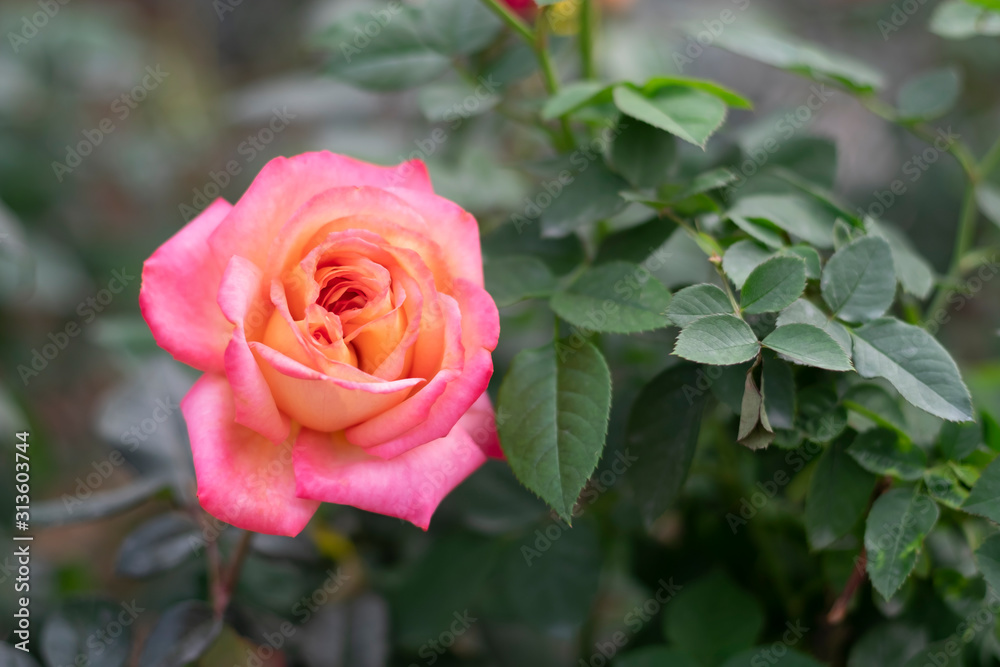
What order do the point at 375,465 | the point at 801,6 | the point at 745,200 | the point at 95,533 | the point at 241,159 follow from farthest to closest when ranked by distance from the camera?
the point at 241,159 → the point at 801,6 → the point at 95,533 → the point at 745,200 → the point at 375,465

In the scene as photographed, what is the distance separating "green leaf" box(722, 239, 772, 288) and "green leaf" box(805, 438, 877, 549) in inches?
5.4

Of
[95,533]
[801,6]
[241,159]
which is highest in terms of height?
[801,6]

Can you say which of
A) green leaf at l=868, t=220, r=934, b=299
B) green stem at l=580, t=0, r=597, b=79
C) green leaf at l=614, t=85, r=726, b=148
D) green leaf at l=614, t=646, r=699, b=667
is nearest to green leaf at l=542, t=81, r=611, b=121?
green leaf at l=614, t=85, r=726, b=148

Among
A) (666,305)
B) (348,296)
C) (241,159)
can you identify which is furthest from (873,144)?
(241,159)

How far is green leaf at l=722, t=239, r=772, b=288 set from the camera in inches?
17.8

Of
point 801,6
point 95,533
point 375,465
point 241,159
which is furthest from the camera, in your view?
point 241,159

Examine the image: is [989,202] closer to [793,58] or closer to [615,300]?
[793,58]

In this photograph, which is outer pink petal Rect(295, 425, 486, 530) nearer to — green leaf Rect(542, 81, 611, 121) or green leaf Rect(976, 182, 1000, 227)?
green leaf Rect(542, 81, 611, 121)

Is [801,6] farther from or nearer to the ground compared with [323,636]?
farther from the ground

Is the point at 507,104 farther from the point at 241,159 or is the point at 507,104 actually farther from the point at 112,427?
the point at 241,159

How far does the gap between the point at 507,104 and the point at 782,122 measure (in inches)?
11.7

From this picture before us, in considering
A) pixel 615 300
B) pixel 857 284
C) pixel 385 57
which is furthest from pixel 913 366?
pixel 385 57

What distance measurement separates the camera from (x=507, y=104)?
66 centimetres

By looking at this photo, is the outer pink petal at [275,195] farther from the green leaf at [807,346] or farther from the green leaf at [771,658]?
the green leaf at [771,658]
